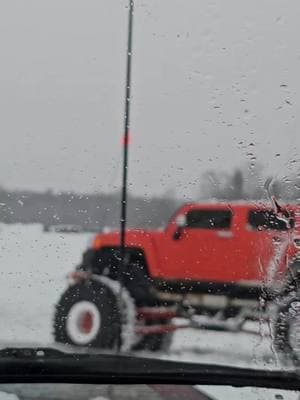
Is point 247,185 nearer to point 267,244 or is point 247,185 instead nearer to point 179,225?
point 267,244

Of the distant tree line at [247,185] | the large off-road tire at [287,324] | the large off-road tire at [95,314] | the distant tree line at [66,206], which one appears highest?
the distant tree line at [247,185]

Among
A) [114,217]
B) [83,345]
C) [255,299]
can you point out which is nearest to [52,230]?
[114,217]

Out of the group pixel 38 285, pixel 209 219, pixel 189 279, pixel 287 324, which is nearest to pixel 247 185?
pixel 209 219

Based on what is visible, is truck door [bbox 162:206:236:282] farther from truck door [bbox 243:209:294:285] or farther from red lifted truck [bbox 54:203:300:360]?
truck door [bbox 243:209:294:285]

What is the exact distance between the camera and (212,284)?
3818 millimetres

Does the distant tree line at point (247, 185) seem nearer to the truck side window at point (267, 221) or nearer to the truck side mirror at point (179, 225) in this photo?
the truck side window at point (267, 221)

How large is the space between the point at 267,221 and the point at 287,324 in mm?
553

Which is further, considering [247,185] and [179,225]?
[179,225]

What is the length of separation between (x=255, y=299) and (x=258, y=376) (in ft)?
2.99

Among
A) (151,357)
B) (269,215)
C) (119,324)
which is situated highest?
(269,215)

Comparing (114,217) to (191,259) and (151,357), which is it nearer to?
(191,259)

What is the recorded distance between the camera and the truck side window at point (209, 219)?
3.68 metres

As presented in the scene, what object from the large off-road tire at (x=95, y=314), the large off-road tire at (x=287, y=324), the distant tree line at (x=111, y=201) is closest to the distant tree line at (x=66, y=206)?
the distant tree line at (x=111, y=201)

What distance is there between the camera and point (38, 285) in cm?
351
